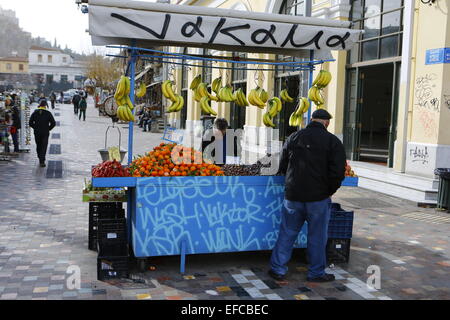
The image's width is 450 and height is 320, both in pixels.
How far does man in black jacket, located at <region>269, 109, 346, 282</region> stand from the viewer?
5059 millimetres

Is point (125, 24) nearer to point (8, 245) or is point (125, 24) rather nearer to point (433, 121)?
point (8, 245)

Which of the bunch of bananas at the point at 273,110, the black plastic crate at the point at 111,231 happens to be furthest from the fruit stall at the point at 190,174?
the bunch of bananas at the point at 273,110

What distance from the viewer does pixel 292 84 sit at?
18391mm

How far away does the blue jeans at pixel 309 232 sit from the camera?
515 cm

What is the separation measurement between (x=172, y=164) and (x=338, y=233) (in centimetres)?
221

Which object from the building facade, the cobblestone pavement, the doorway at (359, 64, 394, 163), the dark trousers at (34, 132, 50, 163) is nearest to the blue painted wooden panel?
the cobblestone pavement

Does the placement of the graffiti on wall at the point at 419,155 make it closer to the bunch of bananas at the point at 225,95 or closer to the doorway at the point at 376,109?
the bunch of bananas at the point at 225,95

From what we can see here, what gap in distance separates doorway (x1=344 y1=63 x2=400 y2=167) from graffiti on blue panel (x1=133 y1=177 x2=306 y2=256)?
7727 millimetres

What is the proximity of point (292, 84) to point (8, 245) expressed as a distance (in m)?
13.9

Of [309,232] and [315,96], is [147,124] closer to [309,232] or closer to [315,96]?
[315,96]

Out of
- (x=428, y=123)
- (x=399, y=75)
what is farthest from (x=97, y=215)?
(x=399, y=75)

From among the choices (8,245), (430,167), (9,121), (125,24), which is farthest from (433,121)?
(9,121)

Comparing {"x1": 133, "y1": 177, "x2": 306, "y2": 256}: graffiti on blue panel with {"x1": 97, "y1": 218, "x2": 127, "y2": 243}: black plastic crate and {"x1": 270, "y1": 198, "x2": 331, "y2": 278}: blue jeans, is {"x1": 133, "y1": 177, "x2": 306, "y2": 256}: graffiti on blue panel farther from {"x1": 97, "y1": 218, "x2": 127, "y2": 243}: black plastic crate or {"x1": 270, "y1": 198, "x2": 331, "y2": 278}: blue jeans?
{"x1": 270, "y1": 198, "x2": 331, "y2": 278}: blue jeans
